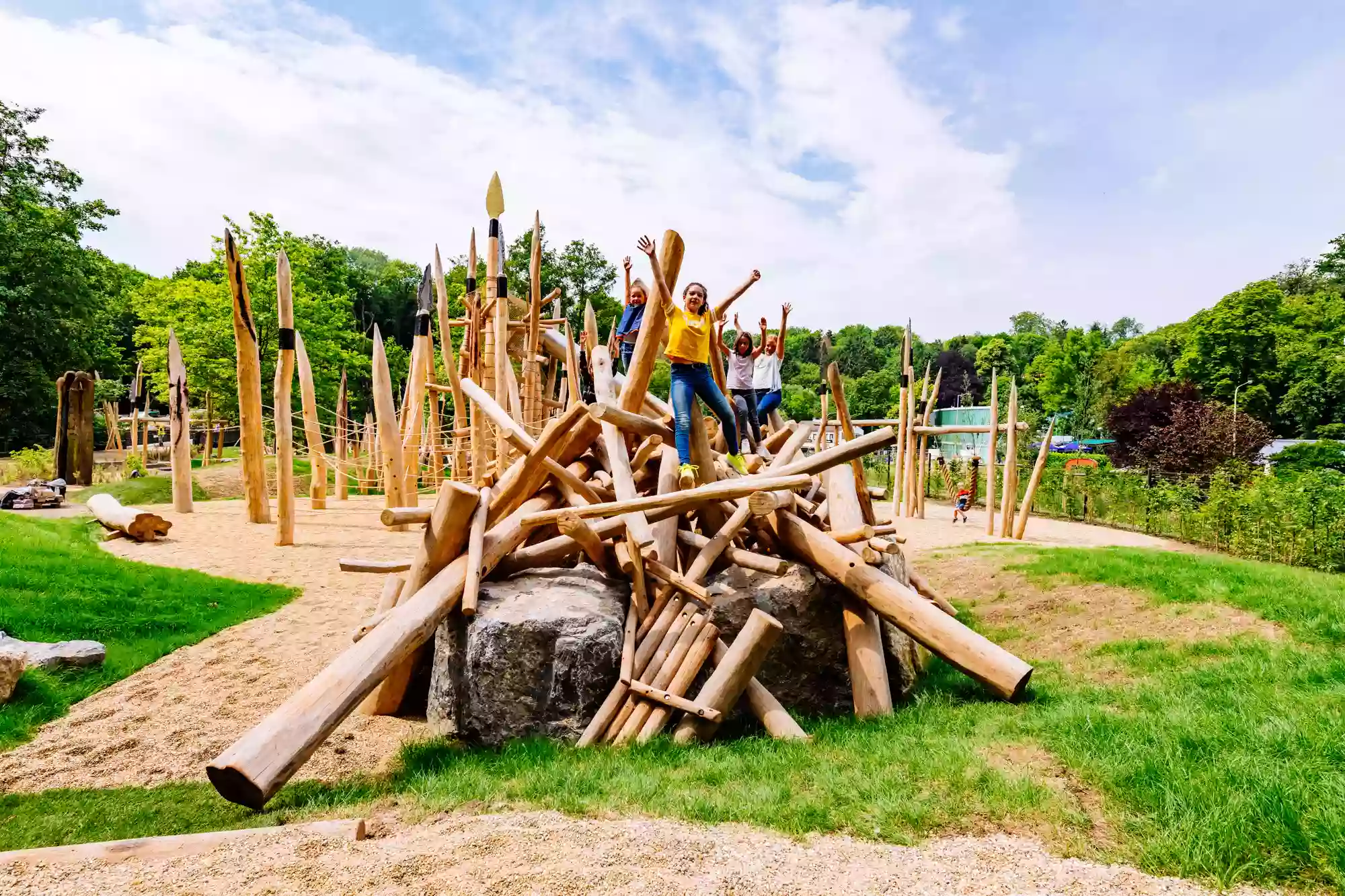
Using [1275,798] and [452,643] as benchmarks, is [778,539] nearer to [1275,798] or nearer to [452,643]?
[452,643]

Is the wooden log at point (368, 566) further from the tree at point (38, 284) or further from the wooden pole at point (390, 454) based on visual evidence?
the tree at point (38, 284)

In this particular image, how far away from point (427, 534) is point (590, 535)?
1.08 m

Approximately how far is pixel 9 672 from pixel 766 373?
739cm

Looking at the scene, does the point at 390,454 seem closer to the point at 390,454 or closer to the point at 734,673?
the point at 390,454

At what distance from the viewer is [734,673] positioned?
4.41 m

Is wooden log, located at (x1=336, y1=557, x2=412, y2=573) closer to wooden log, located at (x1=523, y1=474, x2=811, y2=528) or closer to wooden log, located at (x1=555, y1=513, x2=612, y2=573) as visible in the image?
wooden log, located at (x1=523, y1=474, x2=811, y2=528)

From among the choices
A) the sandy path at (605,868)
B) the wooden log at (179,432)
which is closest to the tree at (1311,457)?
the sandy path at (605,868)

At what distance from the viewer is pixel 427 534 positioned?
199 inches

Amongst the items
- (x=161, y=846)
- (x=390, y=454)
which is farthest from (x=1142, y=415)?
(x=161, y=846)

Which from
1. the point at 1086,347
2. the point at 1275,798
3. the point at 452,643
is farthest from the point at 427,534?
the point at 1086,347

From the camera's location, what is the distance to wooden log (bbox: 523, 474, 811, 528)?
15.9ft

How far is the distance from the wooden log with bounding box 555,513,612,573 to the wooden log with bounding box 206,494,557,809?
58cm

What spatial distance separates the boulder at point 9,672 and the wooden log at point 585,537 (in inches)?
144

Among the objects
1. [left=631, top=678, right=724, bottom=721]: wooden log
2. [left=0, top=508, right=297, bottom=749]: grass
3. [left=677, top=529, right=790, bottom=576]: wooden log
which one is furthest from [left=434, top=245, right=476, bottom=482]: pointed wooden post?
[left=631, top=678, right=724, bottom=721]: wooden log
